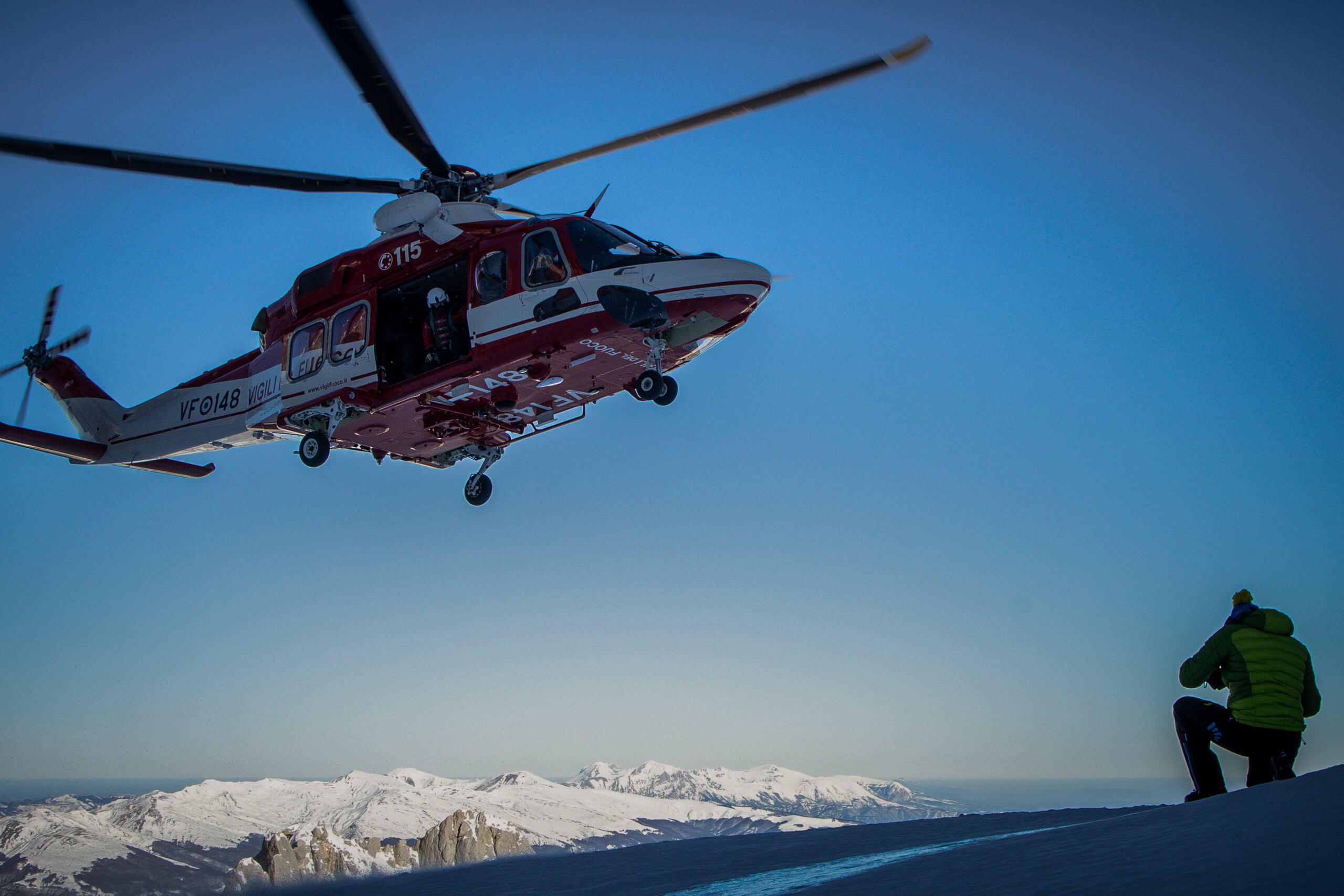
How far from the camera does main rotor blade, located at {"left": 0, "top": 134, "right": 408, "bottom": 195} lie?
39.8ft

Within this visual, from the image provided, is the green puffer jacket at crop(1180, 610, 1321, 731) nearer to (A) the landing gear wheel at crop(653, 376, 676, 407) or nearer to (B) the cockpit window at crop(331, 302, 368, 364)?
(A) the landing gear wheel at crop(653, 376, 676, 407)

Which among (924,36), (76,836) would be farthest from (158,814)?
(924,36)

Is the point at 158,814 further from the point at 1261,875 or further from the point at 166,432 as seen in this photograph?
the point at 1261,875

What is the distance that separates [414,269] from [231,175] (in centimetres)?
292

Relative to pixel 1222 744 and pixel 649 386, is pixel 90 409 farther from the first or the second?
pixel 1222 744

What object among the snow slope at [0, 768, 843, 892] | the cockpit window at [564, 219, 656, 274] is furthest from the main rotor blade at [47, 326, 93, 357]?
the snow slope at [0, 768, 843, 892]

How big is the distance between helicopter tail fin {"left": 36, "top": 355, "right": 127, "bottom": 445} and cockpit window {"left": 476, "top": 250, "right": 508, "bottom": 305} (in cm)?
942

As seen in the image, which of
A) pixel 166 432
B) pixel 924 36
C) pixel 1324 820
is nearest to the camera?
pixel 1324 820

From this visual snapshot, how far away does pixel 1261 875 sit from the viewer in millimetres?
3471

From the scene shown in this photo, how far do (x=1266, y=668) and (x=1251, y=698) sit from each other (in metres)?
0.24

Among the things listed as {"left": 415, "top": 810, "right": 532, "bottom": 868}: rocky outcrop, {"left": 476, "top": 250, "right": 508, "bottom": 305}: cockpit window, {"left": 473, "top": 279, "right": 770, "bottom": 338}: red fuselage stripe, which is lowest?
{"left": 415, "top": 810, "right": 532, "bottom": 868}: rocky outcrop

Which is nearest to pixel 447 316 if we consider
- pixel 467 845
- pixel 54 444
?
pixel 54 444

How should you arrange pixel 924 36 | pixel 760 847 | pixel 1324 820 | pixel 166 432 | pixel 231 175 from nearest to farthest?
1. pixel 1324 820
2. pixel 760 847
3. pixel 924 36
4. pixel 231 175
5. pixel 166 432

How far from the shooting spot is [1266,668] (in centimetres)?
641
